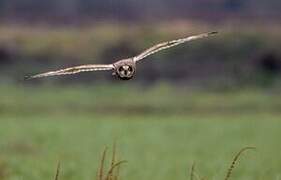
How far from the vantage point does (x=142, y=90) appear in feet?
162

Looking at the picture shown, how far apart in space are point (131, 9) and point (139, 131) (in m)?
64.1

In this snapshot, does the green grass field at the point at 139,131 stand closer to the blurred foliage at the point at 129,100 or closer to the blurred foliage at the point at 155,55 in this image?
the blurred foliage at the point at 129,100

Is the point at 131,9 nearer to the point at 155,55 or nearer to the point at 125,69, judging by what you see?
the point at 155,55

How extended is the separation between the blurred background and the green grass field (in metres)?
0.04

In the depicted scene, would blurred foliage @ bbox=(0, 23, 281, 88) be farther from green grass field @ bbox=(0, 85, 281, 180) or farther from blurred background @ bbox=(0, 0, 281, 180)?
green grass field @ bbox=(0, 85, 281, 180)

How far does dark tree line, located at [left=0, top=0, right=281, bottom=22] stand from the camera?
85812 mm

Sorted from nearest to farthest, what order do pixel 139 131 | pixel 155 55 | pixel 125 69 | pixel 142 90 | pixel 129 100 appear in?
pixel 125 69
pixel 139 131
pixel 129 100
pixel 142 90
pixel 155 55

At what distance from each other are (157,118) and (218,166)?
14568 mm

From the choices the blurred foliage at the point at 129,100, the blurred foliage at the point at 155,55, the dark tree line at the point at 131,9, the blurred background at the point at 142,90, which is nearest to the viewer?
the blurred background at the point at 142,90

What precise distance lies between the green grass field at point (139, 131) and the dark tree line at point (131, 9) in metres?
37.2

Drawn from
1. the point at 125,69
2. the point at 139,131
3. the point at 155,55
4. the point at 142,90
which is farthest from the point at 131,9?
the point at 125,69

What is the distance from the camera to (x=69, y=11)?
9069 centimetres

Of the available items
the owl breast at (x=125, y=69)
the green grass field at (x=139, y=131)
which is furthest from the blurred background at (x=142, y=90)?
the owl breast at (x=125, y=69)

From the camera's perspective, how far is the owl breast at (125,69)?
5945mm
